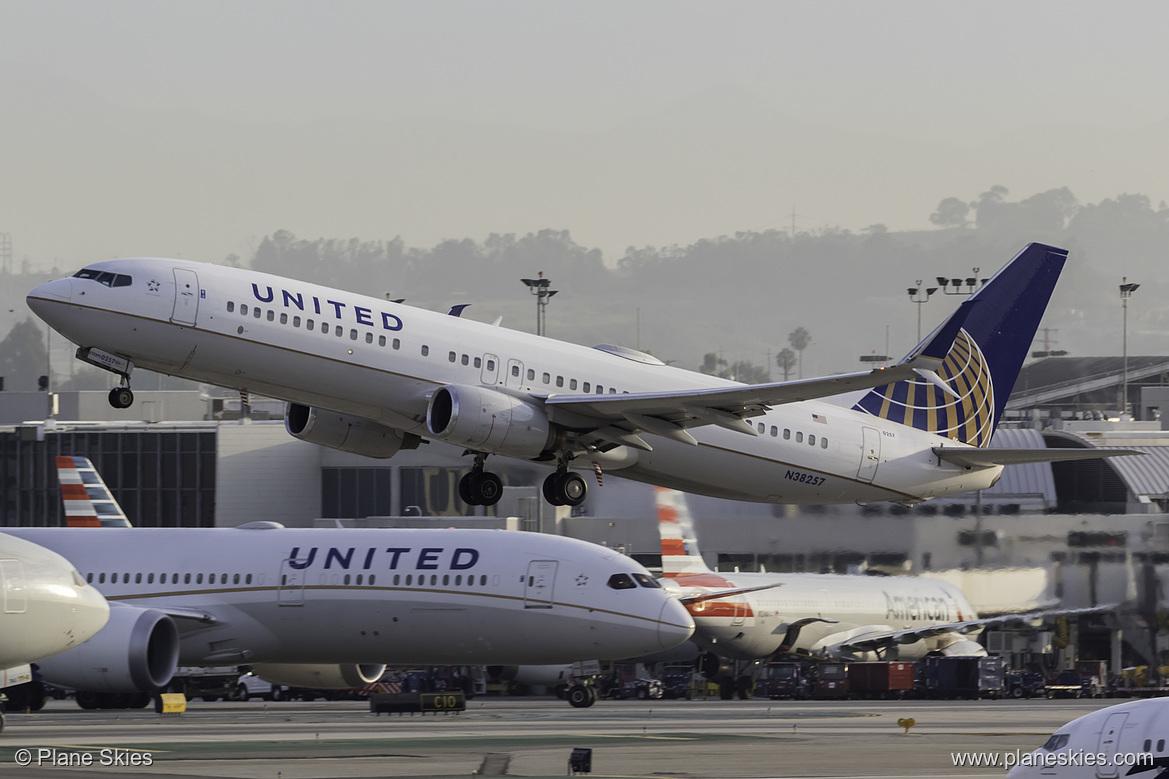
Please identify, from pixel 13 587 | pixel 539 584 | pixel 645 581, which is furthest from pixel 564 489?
pixel 13 587

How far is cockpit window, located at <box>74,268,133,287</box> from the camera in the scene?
29.9 m

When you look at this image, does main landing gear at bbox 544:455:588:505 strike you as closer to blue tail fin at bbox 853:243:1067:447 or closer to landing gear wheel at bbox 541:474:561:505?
landing gear wheel at bbox 541:474:561:505

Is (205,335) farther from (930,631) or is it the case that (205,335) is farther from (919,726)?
(930,631)

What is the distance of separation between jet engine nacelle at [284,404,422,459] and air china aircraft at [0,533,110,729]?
5917 mm

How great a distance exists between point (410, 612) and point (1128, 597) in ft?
103

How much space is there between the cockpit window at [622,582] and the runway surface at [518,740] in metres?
3.88

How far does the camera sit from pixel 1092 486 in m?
74.4

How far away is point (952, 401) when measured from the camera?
3975 centimetres

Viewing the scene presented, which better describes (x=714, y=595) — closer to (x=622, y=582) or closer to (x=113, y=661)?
(x=622, y=582)

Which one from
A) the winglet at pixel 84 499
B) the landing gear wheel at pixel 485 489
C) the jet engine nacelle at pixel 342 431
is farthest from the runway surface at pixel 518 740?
the winglet at pixel 84 499

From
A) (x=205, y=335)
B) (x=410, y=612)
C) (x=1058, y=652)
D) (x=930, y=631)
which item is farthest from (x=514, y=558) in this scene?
(x=1058, y=652)

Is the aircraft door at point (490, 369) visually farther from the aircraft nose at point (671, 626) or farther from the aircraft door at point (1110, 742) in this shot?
the aircraft door at point (1110, 742)

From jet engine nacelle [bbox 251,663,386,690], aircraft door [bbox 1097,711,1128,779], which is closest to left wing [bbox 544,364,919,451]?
aircraft door [bbox 1097,711,1128,779]

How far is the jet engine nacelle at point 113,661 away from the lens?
38625mm
